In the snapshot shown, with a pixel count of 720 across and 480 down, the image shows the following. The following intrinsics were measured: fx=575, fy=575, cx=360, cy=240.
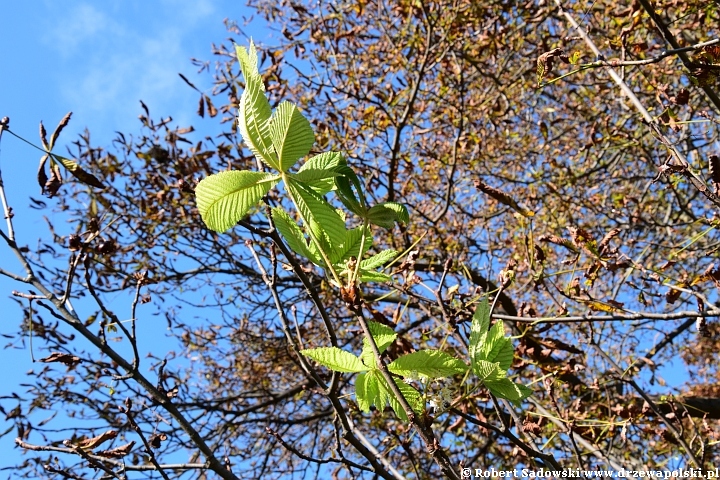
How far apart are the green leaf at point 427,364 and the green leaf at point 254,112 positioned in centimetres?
36

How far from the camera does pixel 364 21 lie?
218 inches

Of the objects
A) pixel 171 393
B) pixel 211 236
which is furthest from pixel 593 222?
pixel 171 393

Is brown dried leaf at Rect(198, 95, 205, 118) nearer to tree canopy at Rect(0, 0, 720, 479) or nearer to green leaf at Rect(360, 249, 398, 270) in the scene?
tree canopy at Rect(0, 0, 720, 479)

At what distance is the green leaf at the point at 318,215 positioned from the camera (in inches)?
32.8

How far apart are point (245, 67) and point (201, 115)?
3.43 meters

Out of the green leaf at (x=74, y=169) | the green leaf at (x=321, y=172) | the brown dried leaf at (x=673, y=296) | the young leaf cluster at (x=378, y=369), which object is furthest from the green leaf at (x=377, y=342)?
the brown dried leaf at (x=673, y=296)

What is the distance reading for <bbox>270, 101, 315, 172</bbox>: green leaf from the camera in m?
0.78

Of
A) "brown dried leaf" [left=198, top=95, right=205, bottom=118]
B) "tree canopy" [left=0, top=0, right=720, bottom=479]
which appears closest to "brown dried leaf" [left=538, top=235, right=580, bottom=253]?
"tree canopy" [left=0, top=0, right=720, bottom=479]

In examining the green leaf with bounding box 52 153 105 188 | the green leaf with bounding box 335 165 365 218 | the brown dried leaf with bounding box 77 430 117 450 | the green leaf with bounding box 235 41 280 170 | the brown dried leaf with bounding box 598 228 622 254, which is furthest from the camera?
the brown dried leaf with bounding box 598 228 622 254

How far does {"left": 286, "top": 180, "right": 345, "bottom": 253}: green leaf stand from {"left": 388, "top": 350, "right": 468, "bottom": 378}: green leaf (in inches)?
8.4

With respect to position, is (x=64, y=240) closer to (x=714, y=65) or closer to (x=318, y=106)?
(x=318, y=106)

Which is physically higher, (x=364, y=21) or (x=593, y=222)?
(x=364, y=21)

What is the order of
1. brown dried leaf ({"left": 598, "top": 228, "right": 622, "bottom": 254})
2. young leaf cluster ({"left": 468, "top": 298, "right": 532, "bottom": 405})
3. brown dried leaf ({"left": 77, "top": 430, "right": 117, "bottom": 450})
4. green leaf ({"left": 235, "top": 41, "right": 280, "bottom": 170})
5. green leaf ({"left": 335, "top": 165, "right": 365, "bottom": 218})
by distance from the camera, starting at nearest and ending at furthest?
green leaf ({"left": 235, "top": 41, "right": 280, "bottom": 170}) < green leaf ({"left": 335, "top": 165, "right": 365, "bottom": 218}) < young leaf cluster ({"left": 468, "top": 298, "right": 532, "bottom": 405}) < brown dried leaf ({"left": 77, "top": 430, "right": 117, "bottom": 450}) < brown dried leaf ({"left": 598, "top": 228, "right": 622, "bottom": 254})

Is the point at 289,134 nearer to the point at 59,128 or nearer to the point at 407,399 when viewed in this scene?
the point at 407,399
